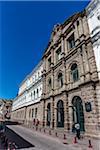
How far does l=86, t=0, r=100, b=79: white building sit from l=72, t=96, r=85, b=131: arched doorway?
187 inches

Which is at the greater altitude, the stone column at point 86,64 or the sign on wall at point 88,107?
the stone column at point 86,64

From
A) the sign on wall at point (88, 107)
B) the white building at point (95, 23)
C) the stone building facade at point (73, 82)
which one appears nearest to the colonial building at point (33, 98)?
the stone building facade at point (73, 82)

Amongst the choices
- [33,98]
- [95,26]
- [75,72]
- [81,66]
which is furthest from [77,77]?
[33,98]

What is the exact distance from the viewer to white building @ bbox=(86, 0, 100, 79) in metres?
14.4

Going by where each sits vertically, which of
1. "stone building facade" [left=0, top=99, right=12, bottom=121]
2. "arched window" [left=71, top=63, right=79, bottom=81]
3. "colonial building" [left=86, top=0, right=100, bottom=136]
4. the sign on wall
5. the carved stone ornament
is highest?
the carved stone ornament

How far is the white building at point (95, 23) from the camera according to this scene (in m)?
14.4

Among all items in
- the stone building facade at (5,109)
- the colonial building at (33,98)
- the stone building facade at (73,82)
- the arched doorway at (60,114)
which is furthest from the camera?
the stone building facade at (5,109)

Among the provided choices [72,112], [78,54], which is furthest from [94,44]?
[72,112]

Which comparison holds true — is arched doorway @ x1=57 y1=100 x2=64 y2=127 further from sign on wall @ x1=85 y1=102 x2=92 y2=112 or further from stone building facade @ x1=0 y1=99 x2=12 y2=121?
stone building facade @ x1=0 y1=99 x2=12 y2=121

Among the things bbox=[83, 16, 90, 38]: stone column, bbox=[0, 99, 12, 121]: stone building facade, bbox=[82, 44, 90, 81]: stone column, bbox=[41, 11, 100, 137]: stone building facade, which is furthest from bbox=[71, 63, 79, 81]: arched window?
bbox=[0, 99, 12, 121]: stone building facade

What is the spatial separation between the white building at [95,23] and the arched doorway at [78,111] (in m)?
4.75

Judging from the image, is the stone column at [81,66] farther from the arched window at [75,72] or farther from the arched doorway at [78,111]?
the arched doorway at [78,111]

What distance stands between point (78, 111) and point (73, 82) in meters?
3.96

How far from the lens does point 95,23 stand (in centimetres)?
1565
